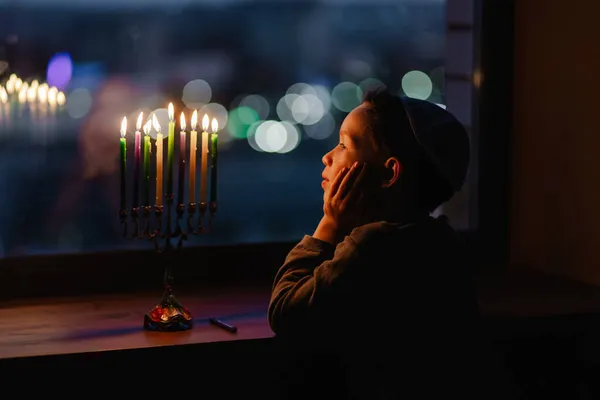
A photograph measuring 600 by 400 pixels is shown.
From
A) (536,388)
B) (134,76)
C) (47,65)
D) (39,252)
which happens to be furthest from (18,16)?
(536,388)

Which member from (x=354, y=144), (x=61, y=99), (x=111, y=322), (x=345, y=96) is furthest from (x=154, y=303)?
(x=345, y=96)

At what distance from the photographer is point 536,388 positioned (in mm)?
2143

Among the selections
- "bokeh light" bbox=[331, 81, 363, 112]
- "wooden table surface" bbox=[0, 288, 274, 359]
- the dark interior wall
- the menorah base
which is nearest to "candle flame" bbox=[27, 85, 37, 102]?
"wooden table surface" bbox=[0, 288, 274, 359]

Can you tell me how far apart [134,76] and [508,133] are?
117cm

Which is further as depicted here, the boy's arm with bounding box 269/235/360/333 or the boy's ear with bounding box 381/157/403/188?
the boy's ear with bounding box 381/157/403/188

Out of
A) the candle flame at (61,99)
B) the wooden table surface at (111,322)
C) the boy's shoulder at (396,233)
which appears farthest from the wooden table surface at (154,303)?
the candle flame at (61,99)

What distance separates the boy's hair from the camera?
167 cm

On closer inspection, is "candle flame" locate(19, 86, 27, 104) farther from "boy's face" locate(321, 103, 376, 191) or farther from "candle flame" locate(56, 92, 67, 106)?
"boy's face" locate(321, 103, 376, 191)

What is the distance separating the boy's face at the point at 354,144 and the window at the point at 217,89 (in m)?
0.73

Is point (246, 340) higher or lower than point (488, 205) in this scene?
lower

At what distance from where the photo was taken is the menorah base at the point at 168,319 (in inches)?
74.0

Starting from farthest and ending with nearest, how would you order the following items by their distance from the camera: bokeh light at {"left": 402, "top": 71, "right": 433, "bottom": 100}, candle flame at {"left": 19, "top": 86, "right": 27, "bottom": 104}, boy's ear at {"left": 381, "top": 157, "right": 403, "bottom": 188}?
bokeh light at {"left": 402, "top": 71, "right": 433, "bottom": 100} < candle flame at {"left": 19, "top": 86, "right": 27, "bottom": 104} < boy's ear at {"left": 381, "top": 157, "right": 403, "bottom": 188}

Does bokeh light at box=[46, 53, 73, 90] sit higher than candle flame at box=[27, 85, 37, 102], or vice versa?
bokeh light at box=[46, 53, 73, 90]

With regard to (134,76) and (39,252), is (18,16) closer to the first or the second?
(134,76)
